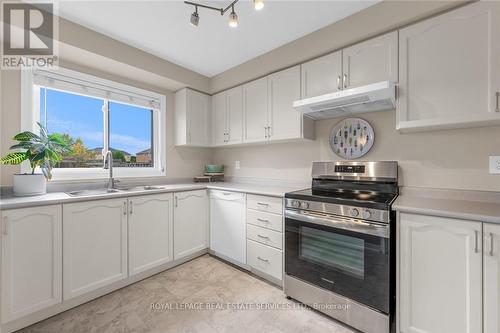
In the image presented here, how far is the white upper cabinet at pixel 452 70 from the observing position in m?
1.34

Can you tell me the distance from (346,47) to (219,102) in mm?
1779

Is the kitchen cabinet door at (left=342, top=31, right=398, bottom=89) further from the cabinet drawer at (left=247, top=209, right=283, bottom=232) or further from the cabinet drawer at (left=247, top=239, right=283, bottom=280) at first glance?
the cabinet drawer at (left=247, top=239, right=283, bottom=280)

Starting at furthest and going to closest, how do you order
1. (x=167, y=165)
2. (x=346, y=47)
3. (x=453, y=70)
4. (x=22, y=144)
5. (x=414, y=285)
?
(x=167, y=165)
(x=346, y=47)
(x=22, y=144)
(x=453, y=70)
(x=414, y=285)

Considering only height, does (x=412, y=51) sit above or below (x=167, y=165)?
above

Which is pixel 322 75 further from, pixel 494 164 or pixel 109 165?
pixel 109 165

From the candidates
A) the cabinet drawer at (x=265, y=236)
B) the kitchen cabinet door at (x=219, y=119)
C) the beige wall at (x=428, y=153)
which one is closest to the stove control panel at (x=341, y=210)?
the cabinet drawer at (x=265, y=236)

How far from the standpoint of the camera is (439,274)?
1.25m

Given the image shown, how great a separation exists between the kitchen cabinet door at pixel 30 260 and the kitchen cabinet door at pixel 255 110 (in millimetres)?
1963

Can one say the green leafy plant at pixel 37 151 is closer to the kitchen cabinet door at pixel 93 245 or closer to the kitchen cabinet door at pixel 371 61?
the kitchen cabinet door at pixel 93 245

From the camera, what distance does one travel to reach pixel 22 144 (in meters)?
1.71

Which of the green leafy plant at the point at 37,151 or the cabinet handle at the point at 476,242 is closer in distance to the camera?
the cabinet handle at the point at 476,242

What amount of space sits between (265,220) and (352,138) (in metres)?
1.18

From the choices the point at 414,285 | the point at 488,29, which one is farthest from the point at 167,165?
the point at 488,29

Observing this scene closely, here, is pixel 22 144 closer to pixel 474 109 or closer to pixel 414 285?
pixel 414 285
